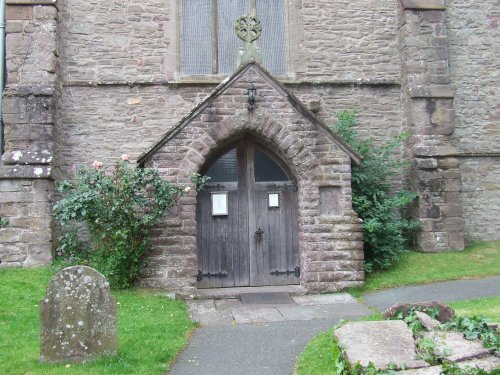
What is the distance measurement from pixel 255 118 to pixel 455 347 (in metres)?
5.48

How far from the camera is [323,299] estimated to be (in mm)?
8617

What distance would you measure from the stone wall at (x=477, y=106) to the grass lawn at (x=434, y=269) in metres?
1.54

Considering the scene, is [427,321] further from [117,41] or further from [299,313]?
[117,41]

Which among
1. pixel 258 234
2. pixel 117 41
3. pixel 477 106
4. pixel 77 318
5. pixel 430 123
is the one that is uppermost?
pixel 117 41

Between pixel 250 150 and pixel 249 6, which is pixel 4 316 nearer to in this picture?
pixel 250 150

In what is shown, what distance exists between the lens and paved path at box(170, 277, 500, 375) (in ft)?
17.5

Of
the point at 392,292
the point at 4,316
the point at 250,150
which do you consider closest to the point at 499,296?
the point at 392,292

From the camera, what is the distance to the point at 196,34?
11.9 m

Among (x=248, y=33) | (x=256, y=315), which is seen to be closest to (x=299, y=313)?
(x=256, y=315)

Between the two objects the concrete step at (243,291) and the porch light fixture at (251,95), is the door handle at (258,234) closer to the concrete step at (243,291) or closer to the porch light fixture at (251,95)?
the concrete step at (243,291)

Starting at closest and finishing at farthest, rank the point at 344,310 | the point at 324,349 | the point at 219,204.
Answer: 1. the point at 324,349
2. the point at 344,310
3. the point at 219,204

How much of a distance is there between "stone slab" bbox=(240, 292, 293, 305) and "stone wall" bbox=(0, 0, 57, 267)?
3969 mm

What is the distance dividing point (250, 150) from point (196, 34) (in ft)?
12.2

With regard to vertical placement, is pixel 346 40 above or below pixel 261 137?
above
